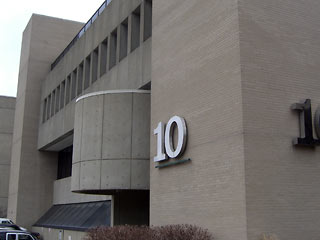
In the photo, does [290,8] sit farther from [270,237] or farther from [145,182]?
[145,182]

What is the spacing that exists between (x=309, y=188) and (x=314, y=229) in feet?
3.58

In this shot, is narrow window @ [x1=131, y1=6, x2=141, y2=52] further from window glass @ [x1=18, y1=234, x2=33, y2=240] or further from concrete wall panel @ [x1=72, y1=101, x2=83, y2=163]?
window glass @ [x1=18, y1=234, x2=33, y2=240]

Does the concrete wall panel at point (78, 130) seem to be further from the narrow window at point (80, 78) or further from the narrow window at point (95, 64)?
the narrow window at point (80, 78)

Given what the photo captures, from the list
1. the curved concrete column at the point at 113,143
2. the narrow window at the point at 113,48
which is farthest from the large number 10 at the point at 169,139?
the narrow window at the point at 113,48

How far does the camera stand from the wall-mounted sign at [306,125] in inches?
491

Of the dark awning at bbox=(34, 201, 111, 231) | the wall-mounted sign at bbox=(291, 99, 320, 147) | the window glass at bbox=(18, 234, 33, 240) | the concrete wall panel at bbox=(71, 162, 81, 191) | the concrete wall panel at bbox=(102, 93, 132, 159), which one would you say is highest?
the concrete wall panel at bbox=(102, 93, 132, 159)

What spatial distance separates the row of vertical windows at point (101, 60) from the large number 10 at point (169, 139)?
6909 mm

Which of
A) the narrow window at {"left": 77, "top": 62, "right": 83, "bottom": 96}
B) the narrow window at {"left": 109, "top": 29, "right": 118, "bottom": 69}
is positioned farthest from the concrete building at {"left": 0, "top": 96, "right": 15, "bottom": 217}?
the narrow window at {"left": 109, "top": 29, "right": 118, "bottom": 69}

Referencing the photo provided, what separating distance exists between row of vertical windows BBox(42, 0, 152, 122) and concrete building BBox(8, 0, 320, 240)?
4.2 inches

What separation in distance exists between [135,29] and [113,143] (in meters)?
7.20

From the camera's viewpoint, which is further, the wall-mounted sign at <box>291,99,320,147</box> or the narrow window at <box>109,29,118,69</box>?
the narrow window at <box>109,29,118,69</box>

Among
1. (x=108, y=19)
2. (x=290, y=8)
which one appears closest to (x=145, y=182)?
(x=290, y=8)

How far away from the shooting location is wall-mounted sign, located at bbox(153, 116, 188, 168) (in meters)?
14.6

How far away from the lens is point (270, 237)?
37.1 ft
